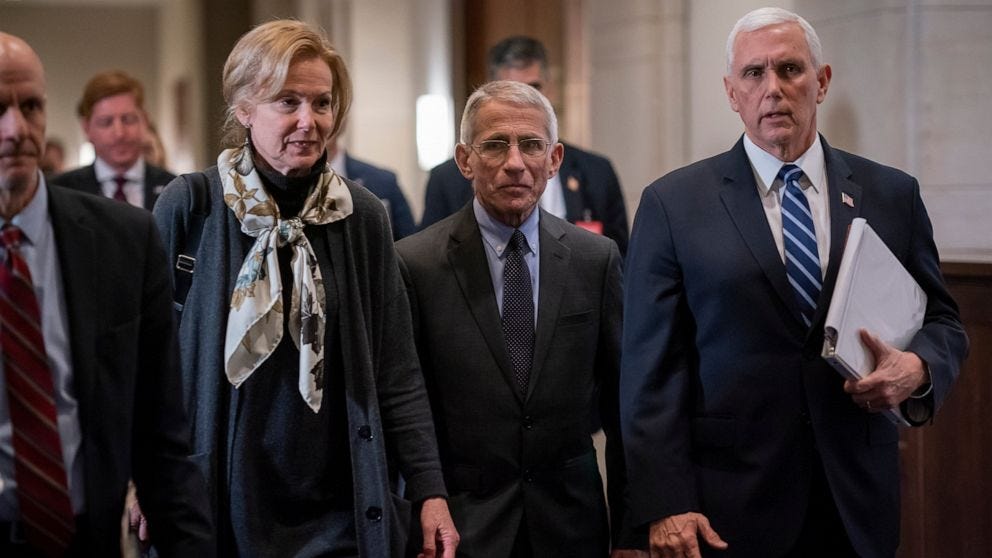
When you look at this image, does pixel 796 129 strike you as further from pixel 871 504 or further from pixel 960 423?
pixel 960 423

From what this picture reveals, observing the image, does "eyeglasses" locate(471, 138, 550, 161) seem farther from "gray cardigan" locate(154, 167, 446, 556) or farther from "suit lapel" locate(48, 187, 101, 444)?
"suit lapel" locate(48, 187, 101, 444)

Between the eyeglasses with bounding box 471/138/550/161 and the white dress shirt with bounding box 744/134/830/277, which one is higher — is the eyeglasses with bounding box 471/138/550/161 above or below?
above

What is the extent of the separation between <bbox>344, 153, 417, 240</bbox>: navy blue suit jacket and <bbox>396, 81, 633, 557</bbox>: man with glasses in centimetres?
259

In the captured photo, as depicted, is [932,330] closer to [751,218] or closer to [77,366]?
[751,218]

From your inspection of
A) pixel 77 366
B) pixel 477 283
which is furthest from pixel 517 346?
pixel 77 366

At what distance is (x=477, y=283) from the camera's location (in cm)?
365

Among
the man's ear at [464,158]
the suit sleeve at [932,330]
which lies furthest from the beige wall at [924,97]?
the man's ear at [464,158]

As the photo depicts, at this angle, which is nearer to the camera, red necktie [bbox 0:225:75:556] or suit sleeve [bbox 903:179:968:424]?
red necktie [bbox 0:225:75:556]

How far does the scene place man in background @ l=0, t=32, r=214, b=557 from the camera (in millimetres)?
2207

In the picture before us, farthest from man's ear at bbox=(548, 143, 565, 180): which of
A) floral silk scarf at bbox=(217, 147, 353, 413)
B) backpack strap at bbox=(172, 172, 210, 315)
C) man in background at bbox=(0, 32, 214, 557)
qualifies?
man in background at bbox=(0, 32, 214, 557)

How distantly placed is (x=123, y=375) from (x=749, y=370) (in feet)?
5.26

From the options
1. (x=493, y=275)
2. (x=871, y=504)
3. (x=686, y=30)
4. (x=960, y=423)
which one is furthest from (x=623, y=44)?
(x=871, y=504)

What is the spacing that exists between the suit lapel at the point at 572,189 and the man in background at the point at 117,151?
6.27 ft

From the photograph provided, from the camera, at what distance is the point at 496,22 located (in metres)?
11.7
